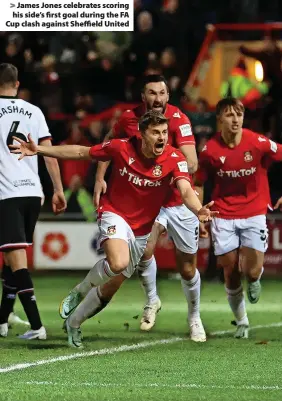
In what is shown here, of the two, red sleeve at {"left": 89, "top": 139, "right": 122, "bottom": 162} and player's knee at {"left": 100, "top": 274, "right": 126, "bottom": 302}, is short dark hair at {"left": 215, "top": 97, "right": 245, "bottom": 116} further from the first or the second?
player's knee at {"left": 100, "top": 274, "right": 126, "bottom": 302}

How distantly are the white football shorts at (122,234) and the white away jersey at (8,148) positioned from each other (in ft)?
3.52

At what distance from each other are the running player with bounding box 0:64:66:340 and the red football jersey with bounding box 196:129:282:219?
1460 millimetres

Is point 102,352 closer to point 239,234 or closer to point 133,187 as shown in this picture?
point 133,187

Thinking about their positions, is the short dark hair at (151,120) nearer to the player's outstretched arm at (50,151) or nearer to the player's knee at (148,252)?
the player's outstretched arm at (50,151)

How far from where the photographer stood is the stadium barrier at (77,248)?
1680cm

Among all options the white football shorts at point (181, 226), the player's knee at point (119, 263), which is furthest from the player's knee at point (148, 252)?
the player's knee at point (119, 263)

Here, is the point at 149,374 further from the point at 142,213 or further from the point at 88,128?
the point at 88,128

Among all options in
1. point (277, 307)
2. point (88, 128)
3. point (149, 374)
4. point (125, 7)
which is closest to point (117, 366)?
point (149, 374)

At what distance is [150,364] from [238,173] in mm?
2675

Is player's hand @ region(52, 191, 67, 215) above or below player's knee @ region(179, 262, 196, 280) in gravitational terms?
above

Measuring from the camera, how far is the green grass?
730 cm

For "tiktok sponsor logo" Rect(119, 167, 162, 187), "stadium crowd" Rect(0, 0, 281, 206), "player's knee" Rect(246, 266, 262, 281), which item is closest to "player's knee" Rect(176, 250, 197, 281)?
"player's knee" Rect(246, 266, 262, 281)

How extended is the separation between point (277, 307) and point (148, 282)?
2.59 metres

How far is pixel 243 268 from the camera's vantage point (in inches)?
424
